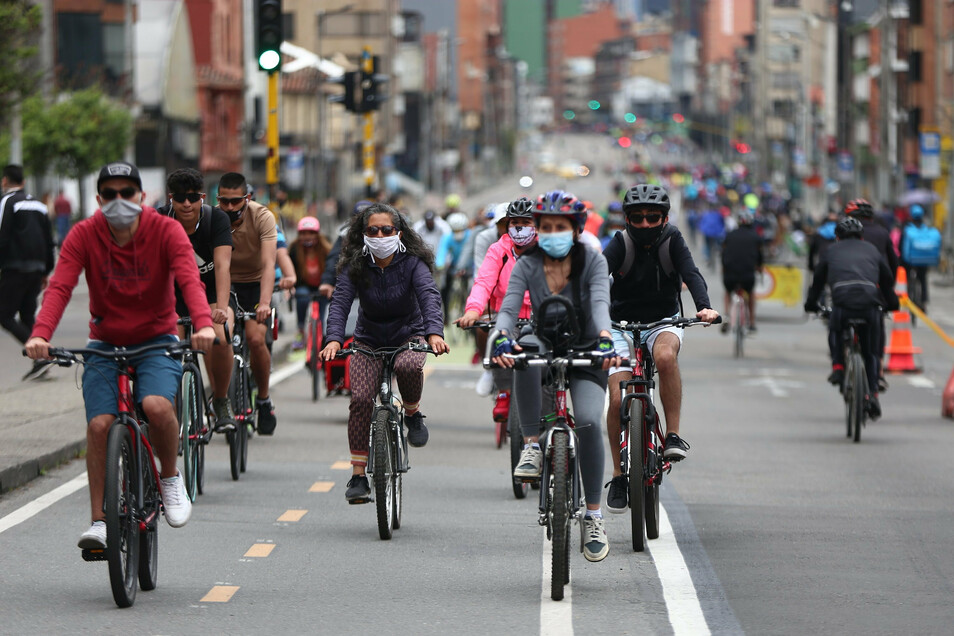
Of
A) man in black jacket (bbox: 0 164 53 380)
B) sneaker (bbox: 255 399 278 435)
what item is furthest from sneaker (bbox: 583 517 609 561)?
man in black jacket (bbox: 0 164 53 380)

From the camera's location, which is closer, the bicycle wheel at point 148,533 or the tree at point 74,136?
the bicycle wheel at point 148,533

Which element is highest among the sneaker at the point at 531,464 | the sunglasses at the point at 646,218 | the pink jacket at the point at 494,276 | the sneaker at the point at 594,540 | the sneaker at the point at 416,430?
the sunglasses at the point at 646,218

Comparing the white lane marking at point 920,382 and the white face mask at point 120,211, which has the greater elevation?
the white face mask at point 120,211

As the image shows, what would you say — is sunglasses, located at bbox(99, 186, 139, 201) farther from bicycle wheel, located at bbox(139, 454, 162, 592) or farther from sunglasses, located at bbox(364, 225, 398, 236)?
sunglasses, located at bbox(364, 225, 398, 236)

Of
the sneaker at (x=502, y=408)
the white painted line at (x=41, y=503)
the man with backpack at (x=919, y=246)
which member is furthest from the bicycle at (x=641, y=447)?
the man with backpack at (x=919, y=246)

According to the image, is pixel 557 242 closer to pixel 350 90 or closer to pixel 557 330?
pixel 557 330

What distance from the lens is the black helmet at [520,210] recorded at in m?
10.5

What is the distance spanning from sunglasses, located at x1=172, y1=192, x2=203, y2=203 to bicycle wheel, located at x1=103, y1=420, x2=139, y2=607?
314 cm

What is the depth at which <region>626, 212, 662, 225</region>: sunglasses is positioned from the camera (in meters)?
9.20

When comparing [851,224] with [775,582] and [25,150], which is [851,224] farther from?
[25,150]

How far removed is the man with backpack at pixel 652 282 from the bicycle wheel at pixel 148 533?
2518 millimetres

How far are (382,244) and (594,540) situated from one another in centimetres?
220

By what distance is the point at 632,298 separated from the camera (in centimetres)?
934

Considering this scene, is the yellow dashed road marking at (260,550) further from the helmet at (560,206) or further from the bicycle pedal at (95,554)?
the helmet at (560,206)
